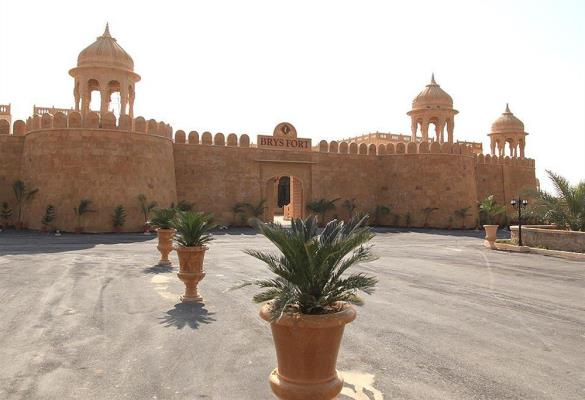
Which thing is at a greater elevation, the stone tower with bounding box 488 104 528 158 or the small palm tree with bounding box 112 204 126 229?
the stone tower with bounding box 488 104 528 158

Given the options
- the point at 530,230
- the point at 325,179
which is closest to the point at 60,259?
the point at 530,230

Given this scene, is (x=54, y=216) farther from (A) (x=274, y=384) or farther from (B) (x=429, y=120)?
(B) (x=429, y=120)

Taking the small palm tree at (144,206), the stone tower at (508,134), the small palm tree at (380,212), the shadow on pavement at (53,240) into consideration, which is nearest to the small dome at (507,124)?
the stone tower at (508,134)

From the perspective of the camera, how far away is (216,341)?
632cm

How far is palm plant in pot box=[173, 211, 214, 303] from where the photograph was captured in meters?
8.77

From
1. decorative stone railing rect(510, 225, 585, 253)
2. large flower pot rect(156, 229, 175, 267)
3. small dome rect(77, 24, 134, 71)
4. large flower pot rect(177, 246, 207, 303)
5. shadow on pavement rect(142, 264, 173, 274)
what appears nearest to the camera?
large flower pot rect(177, 246, 207, 303)

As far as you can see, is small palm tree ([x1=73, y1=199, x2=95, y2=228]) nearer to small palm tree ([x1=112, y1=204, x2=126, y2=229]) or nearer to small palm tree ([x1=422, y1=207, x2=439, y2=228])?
small palm tree ([x1=112, y1=204, x2=126, y2=229])

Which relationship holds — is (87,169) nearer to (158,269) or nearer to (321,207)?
(158,269)

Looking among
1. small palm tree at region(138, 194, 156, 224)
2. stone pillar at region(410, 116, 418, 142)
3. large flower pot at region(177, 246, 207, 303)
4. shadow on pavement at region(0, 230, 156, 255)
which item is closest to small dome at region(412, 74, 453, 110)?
stone pillar at region(410, 116, 418, 142)

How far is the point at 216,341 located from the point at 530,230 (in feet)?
52.1

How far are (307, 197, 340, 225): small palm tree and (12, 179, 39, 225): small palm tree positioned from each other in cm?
1418

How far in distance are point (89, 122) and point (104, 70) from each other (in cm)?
323

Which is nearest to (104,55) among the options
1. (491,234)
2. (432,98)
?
(491,234)

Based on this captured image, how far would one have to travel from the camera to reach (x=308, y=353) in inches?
147
